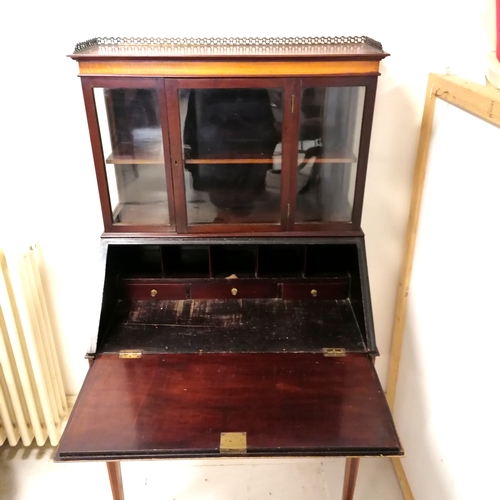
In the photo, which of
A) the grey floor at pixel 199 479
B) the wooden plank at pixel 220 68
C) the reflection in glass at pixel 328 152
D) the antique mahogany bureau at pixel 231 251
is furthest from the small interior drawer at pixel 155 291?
the grey floor at pixel 199 479

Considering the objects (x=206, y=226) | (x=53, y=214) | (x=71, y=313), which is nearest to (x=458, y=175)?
(x=206, y=226)

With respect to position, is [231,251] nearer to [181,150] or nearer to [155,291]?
[155,291]

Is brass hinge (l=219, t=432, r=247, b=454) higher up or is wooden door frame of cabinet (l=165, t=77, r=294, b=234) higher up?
wooden door frame of cabinet (l=165, t=77, r=294, b=234)

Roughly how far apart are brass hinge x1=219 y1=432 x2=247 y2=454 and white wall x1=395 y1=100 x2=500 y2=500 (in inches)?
25.3

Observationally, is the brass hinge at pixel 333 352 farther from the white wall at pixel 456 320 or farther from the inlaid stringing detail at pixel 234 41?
the inlaid stringing detail at pixel 234 41

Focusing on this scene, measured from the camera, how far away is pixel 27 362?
193 centimetres

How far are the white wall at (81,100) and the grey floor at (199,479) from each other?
2.52 feet

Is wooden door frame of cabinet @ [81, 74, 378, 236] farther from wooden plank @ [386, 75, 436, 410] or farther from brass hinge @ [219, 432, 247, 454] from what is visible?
brass hinge @ [219, 432, 247, 454]

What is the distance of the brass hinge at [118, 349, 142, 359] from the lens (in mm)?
1503

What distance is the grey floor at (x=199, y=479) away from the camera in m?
1.93

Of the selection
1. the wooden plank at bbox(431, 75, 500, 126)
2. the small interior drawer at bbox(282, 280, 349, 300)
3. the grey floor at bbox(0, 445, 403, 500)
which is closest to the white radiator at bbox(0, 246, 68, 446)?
the grey floor at bbox(0, 445, 403, 500)

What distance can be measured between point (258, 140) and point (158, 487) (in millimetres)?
1451

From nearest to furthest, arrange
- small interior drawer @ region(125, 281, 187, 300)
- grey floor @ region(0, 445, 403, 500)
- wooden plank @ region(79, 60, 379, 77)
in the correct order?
wooden plank @ region(79, 60, 379, 77)
small interior drawer @ region(125, 281, 187, 300)
grey floor @ region(0, 445, 403, 500)

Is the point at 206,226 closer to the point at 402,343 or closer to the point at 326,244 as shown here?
the point at 326,244
